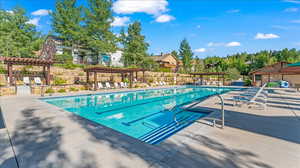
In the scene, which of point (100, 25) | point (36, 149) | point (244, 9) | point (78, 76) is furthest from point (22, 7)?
point (244, 9)

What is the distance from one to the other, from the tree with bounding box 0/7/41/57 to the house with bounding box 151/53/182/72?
79.2ft

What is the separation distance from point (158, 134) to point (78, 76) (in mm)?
13991

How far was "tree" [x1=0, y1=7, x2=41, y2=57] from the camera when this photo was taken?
16266 millimetres

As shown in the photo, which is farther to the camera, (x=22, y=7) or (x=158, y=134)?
(x=22, y=7)

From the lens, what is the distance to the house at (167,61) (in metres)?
36.1

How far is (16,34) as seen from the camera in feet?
58.6

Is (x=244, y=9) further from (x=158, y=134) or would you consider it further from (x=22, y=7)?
(x=22, y=7)

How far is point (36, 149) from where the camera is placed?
2.63m

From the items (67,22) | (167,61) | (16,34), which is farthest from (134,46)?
(167,61)

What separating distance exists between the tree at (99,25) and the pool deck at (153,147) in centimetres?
1710

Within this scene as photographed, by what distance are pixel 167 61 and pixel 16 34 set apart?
2952 cm

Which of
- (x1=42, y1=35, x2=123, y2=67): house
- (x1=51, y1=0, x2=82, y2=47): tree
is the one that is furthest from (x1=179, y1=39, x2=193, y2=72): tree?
(x1=51, y1=0, x2=82, y2=47): tree

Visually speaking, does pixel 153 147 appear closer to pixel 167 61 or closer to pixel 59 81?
pixel 59 81

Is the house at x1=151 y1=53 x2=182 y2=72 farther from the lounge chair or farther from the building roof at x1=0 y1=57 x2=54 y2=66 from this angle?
the lounge chair
